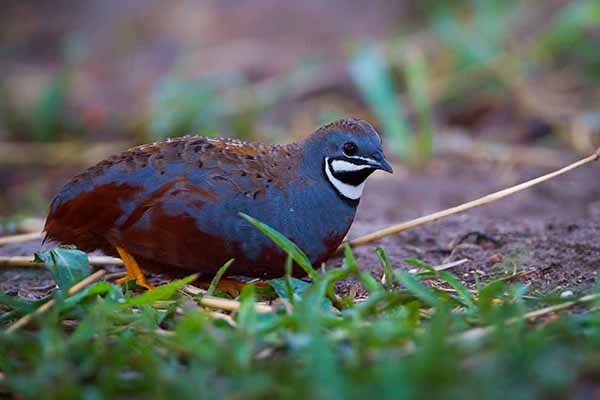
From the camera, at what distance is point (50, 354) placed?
2.84m

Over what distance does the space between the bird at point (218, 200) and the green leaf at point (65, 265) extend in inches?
10.4

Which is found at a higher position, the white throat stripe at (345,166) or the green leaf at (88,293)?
the white throat stripe at (345,166)

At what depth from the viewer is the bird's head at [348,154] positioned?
392 centimetres

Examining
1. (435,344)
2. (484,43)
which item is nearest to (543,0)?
(484,43)

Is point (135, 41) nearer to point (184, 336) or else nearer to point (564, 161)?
point (564, 161)

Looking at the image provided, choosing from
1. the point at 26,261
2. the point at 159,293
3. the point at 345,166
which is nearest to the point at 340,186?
the point at 345,166

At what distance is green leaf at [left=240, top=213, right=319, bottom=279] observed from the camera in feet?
11.4

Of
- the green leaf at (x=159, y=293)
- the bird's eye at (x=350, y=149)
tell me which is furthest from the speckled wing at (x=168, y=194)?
the green leaf at (x=159, y=293)

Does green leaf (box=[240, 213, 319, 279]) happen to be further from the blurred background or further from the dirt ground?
the blurred background

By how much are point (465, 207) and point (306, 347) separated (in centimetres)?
159

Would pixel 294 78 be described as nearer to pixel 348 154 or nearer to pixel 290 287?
pixel 348 154

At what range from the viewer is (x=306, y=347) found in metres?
2.78

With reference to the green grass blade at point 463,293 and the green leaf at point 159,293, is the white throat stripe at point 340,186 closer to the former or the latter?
the green grass blade at point 463,293

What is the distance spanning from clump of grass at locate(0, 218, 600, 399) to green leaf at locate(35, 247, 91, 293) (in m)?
0.24
